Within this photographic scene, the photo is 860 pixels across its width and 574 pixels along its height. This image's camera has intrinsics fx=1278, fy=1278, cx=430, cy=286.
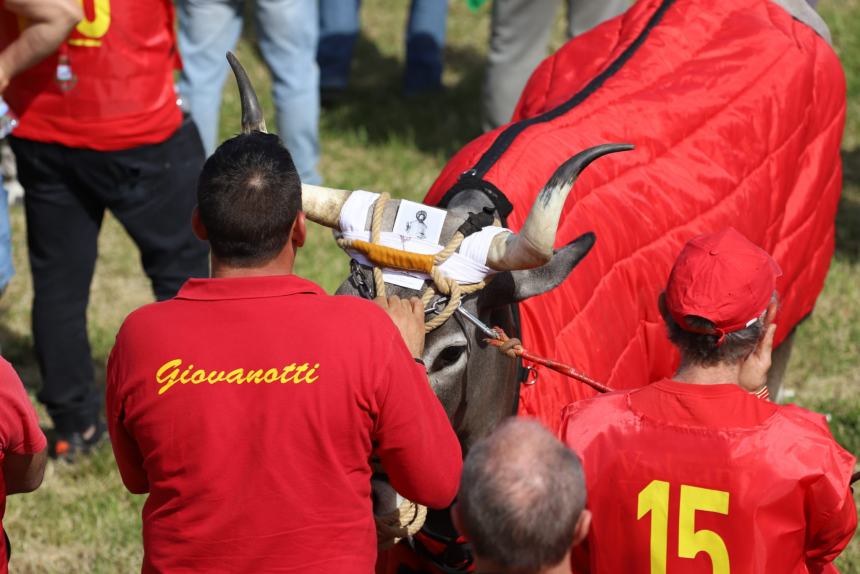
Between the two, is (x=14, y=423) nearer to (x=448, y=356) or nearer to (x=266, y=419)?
(x=266, y=419)

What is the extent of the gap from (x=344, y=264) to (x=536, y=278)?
11.2ft

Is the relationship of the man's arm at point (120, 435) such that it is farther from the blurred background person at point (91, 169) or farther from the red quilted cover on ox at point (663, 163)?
the blurred background person at point (91, 169)

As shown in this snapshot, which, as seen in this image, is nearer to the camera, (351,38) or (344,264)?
(344,264)

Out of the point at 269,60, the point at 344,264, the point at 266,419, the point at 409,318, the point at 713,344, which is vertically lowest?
the point at 344,264

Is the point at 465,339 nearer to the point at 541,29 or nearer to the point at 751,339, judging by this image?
the point at 751,339

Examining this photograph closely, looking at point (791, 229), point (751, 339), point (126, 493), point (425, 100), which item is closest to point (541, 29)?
point (425, 100)

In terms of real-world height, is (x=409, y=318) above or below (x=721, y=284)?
below

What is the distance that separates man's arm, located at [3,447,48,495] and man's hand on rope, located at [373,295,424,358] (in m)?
0.85

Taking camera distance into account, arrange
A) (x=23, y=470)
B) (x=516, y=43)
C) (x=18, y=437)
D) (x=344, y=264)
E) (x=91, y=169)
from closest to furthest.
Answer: (x=18, y=437) → (x=23, y=470) → (x=91, y=169) → (x=344, y=264) → (x=516, y=43)

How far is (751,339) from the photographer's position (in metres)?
2.66

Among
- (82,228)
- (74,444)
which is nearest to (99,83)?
(82,228)

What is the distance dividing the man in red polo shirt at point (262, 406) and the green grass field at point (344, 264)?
2.20 metres

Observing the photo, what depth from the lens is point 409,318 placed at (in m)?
2.94

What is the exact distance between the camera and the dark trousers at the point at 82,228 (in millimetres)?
4836
